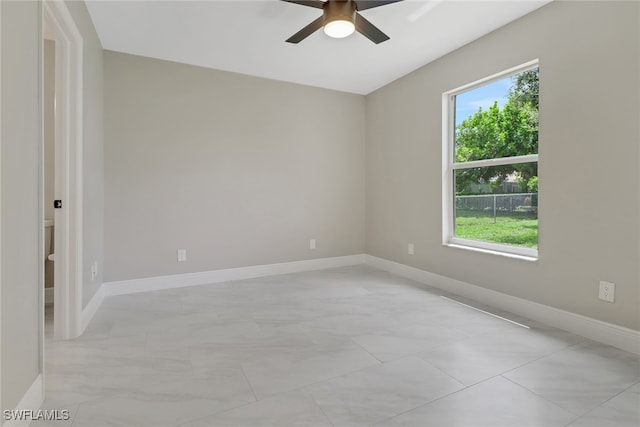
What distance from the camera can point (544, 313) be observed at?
2586 mm

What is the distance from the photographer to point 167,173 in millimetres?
3564

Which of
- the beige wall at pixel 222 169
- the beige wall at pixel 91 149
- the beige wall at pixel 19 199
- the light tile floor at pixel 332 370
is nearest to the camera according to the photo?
the beige wall at pixel 19 199

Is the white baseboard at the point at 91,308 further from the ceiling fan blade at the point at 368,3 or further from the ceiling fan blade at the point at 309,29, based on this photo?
the ceiling fan blade at the point at 368,3

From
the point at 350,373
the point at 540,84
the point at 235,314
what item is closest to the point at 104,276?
the point at 235,314

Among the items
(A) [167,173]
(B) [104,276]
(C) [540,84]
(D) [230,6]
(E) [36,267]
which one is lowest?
(B) [104,276]

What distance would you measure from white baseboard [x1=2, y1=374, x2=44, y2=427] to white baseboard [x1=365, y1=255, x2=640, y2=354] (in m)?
3.20

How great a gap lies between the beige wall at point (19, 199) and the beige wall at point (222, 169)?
190 cm

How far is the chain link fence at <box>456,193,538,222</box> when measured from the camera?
276 cm

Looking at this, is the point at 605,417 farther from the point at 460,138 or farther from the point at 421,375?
the point at 460,138

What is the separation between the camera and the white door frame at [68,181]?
221cm

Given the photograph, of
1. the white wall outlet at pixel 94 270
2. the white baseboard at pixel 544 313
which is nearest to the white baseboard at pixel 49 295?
the white wall outlet at pixel 94 270

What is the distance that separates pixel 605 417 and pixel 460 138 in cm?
263

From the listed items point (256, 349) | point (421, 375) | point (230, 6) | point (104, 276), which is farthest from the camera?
point (104, 276)

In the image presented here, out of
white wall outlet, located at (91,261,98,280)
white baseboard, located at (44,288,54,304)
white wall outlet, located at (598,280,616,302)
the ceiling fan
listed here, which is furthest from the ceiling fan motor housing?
white baseboard, located at (44,288,54,304)
